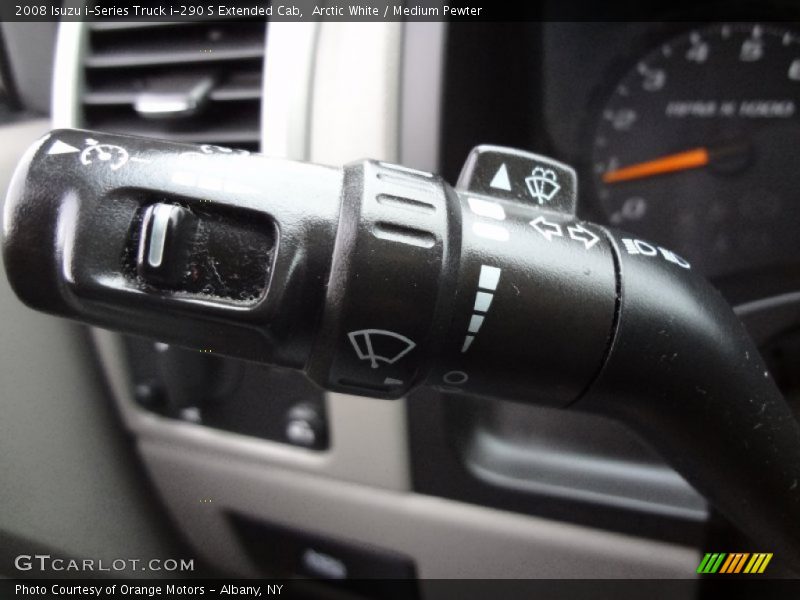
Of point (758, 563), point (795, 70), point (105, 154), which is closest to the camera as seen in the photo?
point (105, 154)

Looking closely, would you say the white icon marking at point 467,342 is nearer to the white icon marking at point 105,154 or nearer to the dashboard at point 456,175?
the white icon marking at point 105,154

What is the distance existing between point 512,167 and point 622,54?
0.45m

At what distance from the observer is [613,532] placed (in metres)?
0.70

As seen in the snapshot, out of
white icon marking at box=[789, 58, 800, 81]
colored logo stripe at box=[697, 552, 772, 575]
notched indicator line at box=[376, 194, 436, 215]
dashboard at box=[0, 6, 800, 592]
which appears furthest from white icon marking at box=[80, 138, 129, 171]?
white icon marking at box=[789, 58, 800, 81]

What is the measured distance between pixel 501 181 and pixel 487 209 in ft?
0.15

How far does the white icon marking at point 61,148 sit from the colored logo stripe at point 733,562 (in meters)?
0.54

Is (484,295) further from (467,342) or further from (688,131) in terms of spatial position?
(688,131)

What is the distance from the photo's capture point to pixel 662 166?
2.53ft

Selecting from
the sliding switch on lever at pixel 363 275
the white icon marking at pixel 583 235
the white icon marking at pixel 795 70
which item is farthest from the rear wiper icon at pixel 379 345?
the white icon marking at pixel 795 70

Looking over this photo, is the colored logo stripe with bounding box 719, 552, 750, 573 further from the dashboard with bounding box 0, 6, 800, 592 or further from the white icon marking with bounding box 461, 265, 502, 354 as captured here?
the white icon marking with bounding box 461, 265, 502, 354

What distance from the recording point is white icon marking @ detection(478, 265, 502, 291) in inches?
13.0

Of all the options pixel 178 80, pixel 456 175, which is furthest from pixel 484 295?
pixel 178 80

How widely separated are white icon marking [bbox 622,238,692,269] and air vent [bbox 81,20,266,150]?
467 millimetres

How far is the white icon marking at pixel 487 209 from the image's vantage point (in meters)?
0.35
